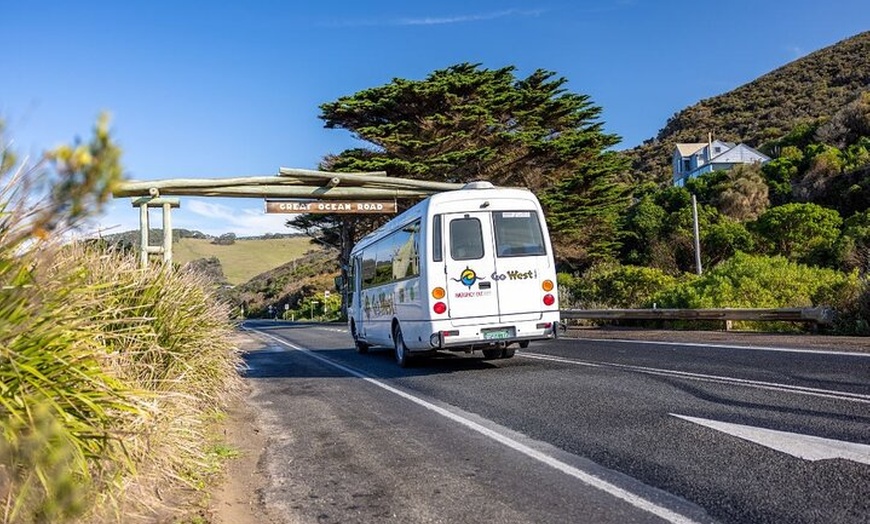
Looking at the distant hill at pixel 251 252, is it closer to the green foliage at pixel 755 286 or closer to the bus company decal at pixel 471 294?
the green foliage at pixel 755 286

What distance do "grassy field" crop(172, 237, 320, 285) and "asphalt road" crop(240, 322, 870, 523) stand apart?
330ft

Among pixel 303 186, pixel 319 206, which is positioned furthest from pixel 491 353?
pixel 303 186

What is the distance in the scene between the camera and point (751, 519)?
14.2 ft

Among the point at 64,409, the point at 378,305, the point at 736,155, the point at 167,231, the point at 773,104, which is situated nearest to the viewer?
the point at 64,409

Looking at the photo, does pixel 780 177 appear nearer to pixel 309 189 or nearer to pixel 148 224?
pixel 309 189

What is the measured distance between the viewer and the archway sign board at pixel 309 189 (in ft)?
45.3

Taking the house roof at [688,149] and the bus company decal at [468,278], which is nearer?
the bus company decal at [468,278]

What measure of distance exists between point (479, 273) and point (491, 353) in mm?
2674

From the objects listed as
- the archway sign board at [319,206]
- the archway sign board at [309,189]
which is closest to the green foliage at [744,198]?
the archway sign board at [309,189]

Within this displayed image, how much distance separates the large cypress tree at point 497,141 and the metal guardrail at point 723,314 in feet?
45.1

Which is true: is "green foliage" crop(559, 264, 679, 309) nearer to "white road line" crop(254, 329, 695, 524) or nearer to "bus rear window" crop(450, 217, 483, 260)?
"bus rear window" crop(450, 217, 483, 260)

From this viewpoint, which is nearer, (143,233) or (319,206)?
(143,233)

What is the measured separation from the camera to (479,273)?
41.3 feet

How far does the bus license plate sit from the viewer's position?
12.3 metres
